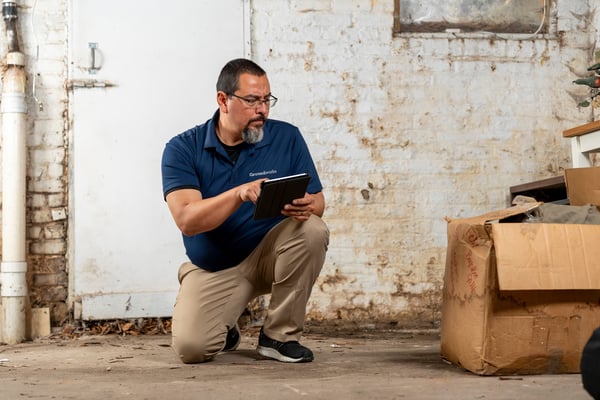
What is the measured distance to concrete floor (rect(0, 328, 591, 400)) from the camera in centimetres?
224

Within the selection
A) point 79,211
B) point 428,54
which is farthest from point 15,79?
point 428,54

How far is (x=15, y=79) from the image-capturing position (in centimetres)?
416

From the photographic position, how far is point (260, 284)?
321 centimetres

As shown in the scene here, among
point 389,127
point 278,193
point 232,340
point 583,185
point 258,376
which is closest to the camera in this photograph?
point 258,376

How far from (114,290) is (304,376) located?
1880mm

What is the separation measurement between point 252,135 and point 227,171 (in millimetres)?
168

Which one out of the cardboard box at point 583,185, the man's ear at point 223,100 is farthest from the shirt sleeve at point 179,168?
the cardboard box at point 583,185

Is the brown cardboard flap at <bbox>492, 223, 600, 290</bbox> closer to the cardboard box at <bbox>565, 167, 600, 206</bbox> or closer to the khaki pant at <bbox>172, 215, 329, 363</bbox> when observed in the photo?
the cardboard box at <bbox>565, 167, 600, 206</bbox>

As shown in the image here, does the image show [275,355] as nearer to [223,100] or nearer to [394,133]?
[223,100]

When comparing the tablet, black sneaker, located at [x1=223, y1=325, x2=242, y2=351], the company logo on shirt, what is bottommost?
black sneaker, located at [x1=223, y1=325, x2=242, y2=351]

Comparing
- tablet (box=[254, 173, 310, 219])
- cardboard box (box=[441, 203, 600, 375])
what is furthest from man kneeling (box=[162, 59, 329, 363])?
cardboard box (box=[441, 203, 600, 375])

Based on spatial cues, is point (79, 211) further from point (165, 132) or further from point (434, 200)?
point (434, 200)

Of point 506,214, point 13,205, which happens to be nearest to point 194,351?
point 506,214

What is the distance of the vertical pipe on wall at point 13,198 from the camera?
13.5 ft
